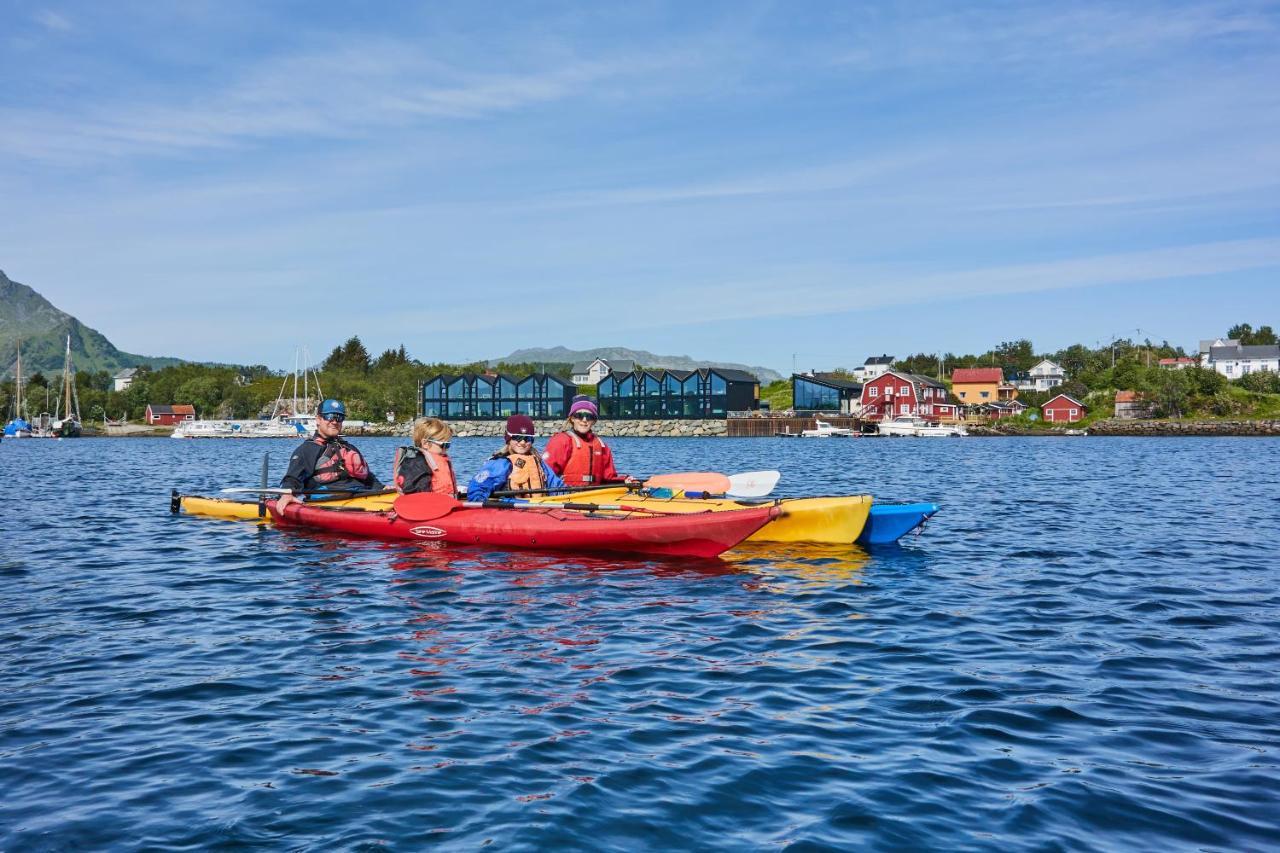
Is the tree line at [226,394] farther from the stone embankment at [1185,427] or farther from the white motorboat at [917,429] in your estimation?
the stone embankment at [1185,427]

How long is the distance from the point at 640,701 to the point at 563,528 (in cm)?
688

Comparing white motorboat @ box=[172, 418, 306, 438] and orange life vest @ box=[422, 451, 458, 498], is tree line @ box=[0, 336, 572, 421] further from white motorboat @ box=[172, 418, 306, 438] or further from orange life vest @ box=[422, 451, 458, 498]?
orange life vest @ box=[422, 451, 458, 498]

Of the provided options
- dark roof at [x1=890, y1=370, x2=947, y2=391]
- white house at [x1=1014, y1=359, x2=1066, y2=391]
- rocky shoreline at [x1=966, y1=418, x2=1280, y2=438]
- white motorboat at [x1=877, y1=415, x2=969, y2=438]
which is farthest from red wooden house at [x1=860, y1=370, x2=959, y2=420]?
white house at [x1=1014, y1=359, x2=1066, y2=391]

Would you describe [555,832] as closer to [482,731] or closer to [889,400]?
[482,731]

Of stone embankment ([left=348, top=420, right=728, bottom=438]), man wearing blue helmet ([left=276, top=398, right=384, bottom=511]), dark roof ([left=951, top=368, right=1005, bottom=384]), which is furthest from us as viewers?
dark roof ([left=951, top=368, right=1005, bottom=384])

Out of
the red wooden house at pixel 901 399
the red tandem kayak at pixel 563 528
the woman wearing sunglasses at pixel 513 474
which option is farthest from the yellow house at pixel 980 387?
the red tandem kayak at pixel 563 528

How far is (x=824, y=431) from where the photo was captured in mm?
102000

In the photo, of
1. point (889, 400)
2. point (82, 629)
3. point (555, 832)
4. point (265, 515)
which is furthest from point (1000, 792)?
point (889, 400)

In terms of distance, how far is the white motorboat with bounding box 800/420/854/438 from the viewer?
102m

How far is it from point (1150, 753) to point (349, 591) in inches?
361

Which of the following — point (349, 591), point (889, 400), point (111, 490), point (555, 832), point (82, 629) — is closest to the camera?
point (555, 832)

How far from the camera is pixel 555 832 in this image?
5.28 m

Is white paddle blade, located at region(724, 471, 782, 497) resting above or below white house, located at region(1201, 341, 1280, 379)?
below

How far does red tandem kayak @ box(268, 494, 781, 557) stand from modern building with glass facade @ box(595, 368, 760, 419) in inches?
3754
